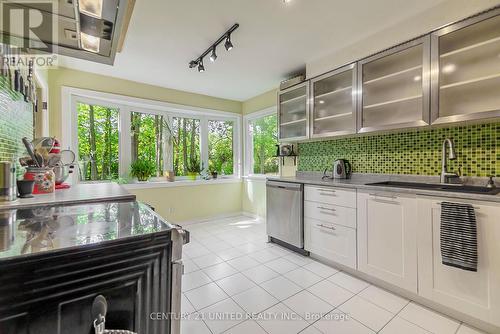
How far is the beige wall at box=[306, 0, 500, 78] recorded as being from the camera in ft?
5.75

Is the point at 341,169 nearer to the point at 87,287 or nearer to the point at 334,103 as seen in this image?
the point at 334,103

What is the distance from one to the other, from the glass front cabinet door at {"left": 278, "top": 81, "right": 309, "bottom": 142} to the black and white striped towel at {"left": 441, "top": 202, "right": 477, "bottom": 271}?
1.72 meters

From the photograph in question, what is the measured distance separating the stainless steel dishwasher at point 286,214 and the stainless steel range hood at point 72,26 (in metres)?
2.27

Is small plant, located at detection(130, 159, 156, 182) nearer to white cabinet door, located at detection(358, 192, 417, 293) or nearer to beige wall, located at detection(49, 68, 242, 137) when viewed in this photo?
beige wall, located at detection(49, 68, 242, 137)

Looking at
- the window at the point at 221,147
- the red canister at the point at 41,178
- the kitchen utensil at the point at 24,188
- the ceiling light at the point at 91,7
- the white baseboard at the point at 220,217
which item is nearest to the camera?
the ceiling light at the point at 91,7

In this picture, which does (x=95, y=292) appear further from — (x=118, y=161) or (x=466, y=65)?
(x=118, y=161)

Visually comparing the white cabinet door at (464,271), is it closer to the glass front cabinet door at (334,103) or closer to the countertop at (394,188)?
the countertop at (394,188)

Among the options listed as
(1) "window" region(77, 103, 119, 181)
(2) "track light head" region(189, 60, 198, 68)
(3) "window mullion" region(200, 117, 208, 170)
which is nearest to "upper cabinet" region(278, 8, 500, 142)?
(2) "track light head" region(189, 60, 198, 68)

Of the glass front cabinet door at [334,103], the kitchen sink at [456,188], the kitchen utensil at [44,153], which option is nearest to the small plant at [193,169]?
the glass front cabinet door at [334,103]

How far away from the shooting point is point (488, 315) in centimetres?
149

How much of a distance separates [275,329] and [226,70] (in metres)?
3.04

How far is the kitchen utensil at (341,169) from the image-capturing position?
280 cm

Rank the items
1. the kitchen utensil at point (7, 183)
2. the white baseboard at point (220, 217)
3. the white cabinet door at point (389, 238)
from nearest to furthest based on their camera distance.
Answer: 1. the kitchen utensil at point (7, 183)
2. the white cabinet door at point (389, 238)
3. the white baseboard at point (220, 217)

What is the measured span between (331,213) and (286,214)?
0.65 m
